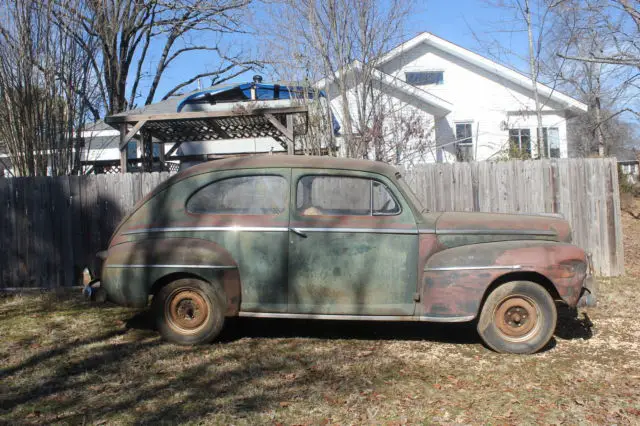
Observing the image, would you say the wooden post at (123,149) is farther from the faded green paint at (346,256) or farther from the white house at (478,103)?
the white house at (478,103)

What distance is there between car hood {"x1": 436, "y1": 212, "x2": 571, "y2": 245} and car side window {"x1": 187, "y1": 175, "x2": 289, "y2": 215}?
157 cm

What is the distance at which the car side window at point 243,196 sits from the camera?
17.3ft

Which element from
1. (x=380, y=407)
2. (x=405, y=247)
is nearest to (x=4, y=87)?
(x=405, y=247)

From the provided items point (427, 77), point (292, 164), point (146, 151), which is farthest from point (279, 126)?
point (427, 77)

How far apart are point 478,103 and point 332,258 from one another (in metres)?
16.0

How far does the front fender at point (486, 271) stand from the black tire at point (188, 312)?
80.6 inches

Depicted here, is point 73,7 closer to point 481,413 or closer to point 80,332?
point 80,332

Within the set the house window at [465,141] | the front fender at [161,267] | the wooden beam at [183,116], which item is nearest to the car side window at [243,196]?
the front fender at [161,267]

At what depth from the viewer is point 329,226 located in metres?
5.13

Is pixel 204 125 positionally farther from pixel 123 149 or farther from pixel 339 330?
pixel 339 330

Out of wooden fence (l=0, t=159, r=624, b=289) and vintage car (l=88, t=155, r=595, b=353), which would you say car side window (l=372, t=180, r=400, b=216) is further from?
wooden fence (l=0, t=159, r=624, b=289)

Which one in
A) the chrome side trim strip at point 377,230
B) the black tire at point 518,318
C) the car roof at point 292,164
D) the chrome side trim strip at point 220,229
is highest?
the car roof at point 292,164

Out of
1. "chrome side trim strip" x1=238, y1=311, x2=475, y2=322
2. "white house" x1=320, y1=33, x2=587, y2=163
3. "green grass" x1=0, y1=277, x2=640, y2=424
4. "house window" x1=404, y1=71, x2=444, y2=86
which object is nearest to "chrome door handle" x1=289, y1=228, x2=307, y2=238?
"chrome side trim strip" x1=238, y1=311, x2=475, y2=322

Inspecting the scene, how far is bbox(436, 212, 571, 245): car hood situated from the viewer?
512 cm
